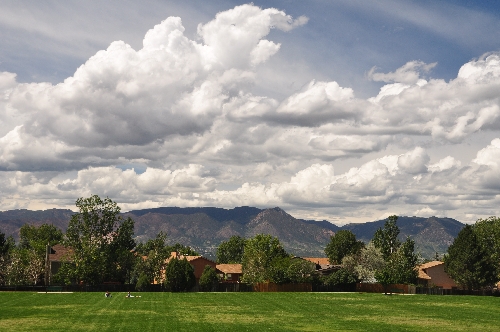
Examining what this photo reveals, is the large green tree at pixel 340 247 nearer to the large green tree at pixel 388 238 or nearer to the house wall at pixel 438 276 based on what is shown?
the large green tree at pixel 388 238

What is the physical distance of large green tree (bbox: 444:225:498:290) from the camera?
109 metres

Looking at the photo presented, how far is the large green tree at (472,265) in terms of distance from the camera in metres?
109

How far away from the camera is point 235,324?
45562mm

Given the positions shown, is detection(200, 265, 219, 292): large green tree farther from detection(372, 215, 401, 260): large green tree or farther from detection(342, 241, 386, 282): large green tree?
detection(372, 215, 401, 260): large green tree

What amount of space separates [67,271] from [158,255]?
60.3 feet

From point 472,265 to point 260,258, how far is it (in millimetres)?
42954

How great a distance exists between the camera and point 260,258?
11500 centimetres

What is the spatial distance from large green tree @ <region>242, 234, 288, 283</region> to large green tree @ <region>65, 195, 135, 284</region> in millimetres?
26647

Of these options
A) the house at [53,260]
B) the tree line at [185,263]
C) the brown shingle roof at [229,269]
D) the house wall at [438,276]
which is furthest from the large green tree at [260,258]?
the house wall at [438,276]

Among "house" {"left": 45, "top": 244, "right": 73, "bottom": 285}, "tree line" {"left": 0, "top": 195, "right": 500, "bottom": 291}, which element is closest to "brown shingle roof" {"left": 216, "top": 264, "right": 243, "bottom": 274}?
"tree line" {"left": 0, "top": 195, "right": 500, "bottom": 291}

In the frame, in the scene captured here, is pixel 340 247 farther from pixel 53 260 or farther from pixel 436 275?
pixel 53 260

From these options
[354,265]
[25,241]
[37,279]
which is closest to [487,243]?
[354,265]

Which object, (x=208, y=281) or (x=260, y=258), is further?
(x=260, y=258)

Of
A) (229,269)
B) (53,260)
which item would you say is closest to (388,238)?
(229,269)
